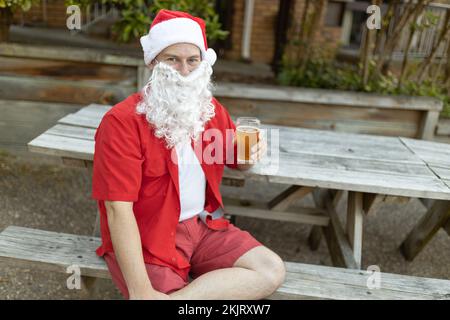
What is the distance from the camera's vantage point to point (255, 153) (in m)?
2.27

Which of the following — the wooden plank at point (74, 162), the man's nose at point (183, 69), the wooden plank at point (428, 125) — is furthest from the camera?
the wooden plank at point (428, 125)

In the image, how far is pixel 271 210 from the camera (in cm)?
323

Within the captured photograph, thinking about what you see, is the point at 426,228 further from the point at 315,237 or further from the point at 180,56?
the point at 180,56

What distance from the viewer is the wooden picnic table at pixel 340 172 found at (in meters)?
2.33

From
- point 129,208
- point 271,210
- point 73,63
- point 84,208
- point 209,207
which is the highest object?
point 73,63

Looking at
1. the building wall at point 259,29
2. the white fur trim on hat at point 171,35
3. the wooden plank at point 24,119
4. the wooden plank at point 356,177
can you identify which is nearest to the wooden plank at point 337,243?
the wooden plank at point 356,177

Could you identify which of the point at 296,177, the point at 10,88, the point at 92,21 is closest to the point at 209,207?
the point at 296,177

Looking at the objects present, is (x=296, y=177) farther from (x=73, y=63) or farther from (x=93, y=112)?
(x=73, y=63)

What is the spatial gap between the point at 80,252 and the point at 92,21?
672cm

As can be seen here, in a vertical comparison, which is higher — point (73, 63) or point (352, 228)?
point (73, 63)

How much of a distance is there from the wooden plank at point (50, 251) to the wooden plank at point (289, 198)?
1.20 metres

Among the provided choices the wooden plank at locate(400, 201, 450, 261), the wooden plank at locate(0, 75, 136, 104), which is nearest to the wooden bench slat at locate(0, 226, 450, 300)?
the wooden plank at locate(400, 201, 450, 261)

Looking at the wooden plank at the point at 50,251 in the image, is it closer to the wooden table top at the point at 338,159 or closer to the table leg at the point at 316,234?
the wooden table top at the point at 338,159

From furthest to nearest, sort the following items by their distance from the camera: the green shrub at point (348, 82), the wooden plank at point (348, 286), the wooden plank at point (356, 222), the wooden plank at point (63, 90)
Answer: the green shrub at point (348, 82)
the wooden plank at point (63, 90)
the wooden plank at point (356, 222)
the wooden plank at point (348, 286)
